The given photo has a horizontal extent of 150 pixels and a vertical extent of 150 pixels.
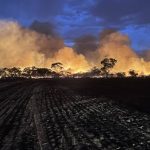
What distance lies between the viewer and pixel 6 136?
56.0 feet

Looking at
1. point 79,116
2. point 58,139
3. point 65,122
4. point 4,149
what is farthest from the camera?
point 79,116

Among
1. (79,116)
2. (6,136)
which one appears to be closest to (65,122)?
(79,116)

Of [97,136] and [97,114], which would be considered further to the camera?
[97,114]

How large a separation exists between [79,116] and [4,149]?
9.87 m

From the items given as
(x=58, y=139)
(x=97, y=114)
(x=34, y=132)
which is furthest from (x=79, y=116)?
(x=58, y=139)

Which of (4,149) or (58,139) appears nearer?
(4,149)

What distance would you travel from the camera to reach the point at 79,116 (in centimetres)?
2356

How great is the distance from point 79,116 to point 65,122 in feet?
9.12

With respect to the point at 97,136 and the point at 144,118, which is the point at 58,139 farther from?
the point at 144,118

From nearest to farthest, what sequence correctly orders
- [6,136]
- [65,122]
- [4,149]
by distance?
1. [4,149]
2. [6,136]
3. [65,122]

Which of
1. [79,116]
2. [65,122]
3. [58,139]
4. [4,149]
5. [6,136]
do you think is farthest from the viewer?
[79,116]

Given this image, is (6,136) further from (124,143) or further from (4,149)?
(124,143)

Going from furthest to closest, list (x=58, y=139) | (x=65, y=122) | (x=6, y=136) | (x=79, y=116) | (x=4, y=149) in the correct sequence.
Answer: (x=79, y=116) < (x=65, y=122) < (x=6, y=136) < (x=58, y=139) < (x=4, y=149)

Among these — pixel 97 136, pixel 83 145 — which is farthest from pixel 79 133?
pixel 83 145
